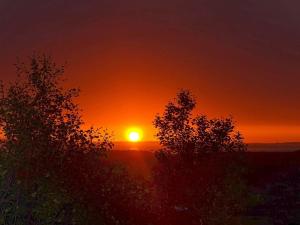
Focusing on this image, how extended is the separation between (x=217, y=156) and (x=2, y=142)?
27.9 meters

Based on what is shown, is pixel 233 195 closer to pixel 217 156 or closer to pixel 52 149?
pixel 217 156

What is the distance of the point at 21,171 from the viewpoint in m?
41.3

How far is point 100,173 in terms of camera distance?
46.4 m

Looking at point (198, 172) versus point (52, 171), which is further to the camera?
point (198, 172)

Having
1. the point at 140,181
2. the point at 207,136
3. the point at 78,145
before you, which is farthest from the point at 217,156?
the point at 78,145

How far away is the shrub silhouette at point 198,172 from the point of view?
62.8 m

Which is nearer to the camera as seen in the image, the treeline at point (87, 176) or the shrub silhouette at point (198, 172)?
the treeline at point (87, 176)

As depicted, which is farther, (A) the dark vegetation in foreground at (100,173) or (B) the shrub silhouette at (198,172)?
(B) the shrub silhouette at (198,172)

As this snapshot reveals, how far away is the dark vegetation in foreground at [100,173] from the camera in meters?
41.1

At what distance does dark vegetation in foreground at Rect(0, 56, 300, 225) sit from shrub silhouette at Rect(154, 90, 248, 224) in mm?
104

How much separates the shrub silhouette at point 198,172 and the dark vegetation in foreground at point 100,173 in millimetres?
104

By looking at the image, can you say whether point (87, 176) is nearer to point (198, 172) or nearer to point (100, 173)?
point (100, 173)

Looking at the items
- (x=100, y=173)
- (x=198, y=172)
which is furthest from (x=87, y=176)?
(x=198, y=172)

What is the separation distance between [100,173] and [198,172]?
19.4m
